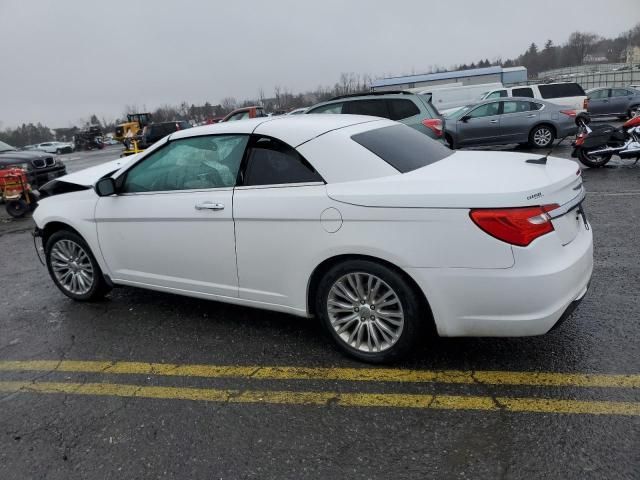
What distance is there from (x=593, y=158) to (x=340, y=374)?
9.51m

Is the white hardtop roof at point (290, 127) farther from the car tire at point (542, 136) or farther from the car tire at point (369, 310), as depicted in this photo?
the car tire at point (542, 136)

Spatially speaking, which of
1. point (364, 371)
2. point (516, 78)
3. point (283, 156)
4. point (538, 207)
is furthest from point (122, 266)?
point (516, 78)

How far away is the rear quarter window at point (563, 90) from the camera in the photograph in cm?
1841

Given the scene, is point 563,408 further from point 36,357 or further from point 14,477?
point 36,357

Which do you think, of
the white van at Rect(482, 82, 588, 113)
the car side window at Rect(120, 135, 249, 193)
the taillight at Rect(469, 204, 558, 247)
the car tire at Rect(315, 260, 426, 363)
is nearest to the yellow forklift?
the white van at Rect(482, 82, 588, 113)

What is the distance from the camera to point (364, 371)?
3.28m

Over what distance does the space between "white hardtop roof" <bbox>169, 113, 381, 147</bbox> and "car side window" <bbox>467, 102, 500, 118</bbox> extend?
11680 millimetres

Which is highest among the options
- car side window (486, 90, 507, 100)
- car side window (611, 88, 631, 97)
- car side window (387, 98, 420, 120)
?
car side window (486, 90, 507, 100)

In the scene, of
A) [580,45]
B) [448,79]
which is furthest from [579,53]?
[448,79]

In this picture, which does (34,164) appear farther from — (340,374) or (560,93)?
(560,93)

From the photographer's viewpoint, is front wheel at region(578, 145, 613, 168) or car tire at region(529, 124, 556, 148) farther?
car tire at region(529, 124, 556, 148)

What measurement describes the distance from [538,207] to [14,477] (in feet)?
10.2

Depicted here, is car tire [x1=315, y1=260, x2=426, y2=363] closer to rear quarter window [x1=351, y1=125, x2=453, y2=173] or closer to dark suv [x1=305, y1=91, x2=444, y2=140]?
rear quarter window [x1=351, y1=125, x2=453, y2=173]

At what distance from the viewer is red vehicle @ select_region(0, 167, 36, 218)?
412 inches
